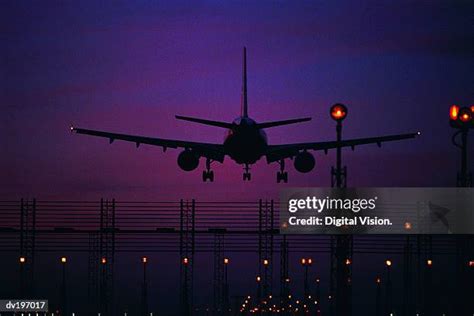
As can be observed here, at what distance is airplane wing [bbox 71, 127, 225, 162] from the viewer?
9100 cm

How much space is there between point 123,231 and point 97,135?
15.2m

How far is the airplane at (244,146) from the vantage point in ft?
271

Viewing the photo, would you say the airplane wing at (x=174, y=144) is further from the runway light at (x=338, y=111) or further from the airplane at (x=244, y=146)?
the runway light at (x=338, y=111)

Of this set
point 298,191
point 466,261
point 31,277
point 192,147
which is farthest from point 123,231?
point 466,261

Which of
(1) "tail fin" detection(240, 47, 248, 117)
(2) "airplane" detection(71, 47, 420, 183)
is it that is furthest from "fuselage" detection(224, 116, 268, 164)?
(1) "tail fin" detection(240, 47, 248, 117)

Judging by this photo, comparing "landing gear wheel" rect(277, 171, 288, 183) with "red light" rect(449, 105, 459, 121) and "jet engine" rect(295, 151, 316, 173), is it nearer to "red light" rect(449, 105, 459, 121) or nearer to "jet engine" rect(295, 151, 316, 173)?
"jet engine" rect(295, 151, 316, 173)

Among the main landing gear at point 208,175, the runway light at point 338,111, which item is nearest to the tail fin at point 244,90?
the main landing gear at point 208,175

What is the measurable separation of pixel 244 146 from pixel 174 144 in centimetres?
1241

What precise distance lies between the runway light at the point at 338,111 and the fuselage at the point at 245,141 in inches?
1234

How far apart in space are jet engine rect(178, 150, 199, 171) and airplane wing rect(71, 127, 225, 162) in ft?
7.96

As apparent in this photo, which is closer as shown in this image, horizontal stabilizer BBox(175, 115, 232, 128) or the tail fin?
horizontal stabilizer BBox(175, 115, 232, 128)

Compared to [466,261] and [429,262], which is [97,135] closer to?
[429,262]

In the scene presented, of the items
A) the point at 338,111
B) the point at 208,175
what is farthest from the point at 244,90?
the point at 338,111

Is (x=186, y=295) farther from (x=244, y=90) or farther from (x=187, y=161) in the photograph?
(x=244, y=90)
